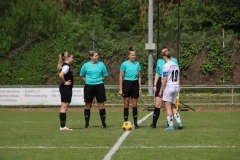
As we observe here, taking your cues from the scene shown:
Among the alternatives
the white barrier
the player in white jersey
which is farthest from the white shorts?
the white barrier

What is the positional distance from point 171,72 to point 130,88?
1.59 metres

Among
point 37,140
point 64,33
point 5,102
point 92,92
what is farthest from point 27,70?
point 37,140

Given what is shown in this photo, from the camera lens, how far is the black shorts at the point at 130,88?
16.0 m

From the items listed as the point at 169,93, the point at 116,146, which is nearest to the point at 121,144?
the point at 116,146

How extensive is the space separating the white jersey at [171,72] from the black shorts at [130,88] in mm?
1426

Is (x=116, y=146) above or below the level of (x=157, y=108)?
below

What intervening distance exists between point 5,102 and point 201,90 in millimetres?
9315

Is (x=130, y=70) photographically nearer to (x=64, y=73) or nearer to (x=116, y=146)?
(x=64, y=73)

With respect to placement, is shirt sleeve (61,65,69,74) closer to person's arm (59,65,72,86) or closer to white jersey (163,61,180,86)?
person's arm (59,65,72,86)

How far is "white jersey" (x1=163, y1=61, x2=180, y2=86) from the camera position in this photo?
579 inches

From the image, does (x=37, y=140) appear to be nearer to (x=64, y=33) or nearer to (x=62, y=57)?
(x=62, y=57)

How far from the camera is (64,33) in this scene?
128ft

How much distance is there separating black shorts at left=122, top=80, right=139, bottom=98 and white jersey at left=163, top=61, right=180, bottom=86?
1.43m

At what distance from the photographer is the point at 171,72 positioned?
14750mm
